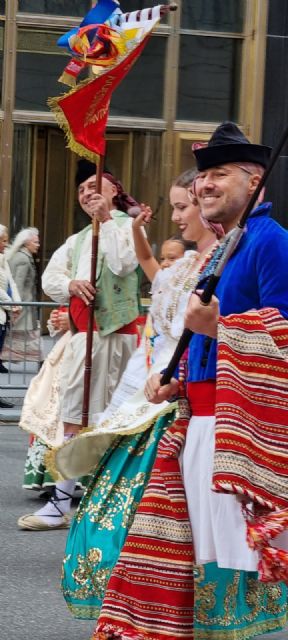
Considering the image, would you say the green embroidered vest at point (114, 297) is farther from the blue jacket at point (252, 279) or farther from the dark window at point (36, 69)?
the dark window at point (36, 69)

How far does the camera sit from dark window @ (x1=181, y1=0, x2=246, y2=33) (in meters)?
17.1

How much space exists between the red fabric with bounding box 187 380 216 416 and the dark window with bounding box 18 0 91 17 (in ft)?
41.9

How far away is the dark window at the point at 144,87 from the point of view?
17000 mm

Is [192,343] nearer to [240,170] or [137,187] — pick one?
[240,170]

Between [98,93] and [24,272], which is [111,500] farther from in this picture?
[24,272]

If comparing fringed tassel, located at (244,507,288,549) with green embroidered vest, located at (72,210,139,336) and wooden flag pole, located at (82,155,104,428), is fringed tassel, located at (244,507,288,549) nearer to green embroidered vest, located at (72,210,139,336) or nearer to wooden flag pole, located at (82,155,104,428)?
wooden flag pole, located at (82,155,104,428)

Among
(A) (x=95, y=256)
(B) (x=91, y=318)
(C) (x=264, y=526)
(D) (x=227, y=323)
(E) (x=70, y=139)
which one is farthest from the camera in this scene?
(B) (x=91, y=318)

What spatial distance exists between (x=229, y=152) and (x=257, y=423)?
0.85 m

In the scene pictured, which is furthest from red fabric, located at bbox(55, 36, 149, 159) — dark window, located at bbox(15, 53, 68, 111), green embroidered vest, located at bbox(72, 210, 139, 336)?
dark window, located at bbox(15, 53, 68, 111)

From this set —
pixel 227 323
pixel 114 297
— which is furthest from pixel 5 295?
pixel 227 323

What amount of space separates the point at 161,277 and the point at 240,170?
1.07m

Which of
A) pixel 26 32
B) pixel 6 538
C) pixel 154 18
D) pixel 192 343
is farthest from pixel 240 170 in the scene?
pixel 26 32

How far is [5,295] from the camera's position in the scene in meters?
13.0

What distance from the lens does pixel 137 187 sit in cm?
1714
